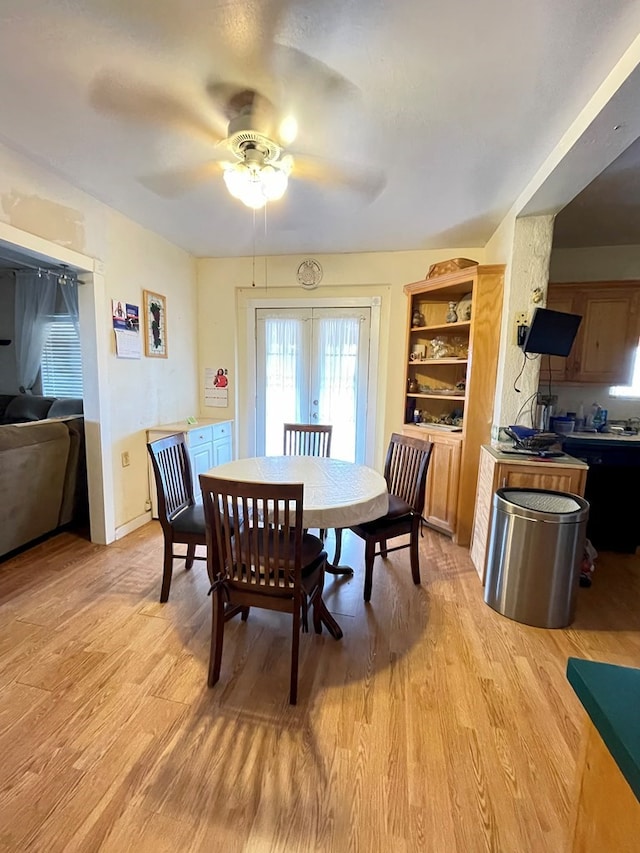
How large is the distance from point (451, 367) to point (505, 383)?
101cm

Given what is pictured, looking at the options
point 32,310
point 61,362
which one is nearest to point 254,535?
point 61,362

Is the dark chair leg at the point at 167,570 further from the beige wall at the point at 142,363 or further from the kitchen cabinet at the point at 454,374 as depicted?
the kitchen cabinet at the point at 454,374

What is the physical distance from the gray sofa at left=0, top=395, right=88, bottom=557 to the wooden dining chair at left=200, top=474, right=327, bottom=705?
189 centimetres

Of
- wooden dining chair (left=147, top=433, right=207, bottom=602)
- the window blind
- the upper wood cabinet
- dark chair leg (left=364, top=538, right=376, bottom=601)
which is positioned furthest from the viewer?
the window blind

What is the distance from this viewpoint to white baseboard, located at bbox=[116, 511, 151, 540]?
3163 millimetres

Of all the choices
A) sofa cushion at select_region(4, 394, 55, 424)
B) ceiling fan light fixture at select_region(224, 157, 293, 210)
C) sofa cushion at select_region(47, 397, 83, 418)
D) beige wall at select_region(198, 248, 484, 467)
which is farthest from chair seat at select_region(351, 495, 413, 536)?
sofa cushion at select_region(4, 394, 55, 424)

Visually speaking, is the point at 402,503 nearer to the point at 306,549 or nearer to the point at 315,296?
the point at 306,549

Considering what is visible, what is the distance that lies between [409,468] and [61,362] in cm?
465

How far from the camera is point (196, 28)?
4.43 feet

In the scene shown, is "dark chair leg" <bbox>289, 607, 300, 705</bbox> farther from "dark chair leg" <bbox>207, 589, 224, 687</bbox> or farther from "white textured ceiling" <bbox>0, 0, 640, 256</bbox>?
"white textured ceiling" <bbox>0, 0, 640, 256</bbox>

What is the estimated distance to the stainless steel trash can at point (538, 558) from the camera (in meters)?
2.09

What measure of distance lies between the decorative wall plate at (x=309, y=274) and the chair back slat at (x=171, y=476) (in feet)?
7.51

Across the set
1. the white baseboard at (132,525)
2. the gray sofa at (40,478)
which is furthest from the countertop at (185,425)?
the white baseboard at (132,525)

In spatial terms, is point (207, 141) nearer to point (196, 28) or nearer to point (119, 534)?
point (196, 28)
